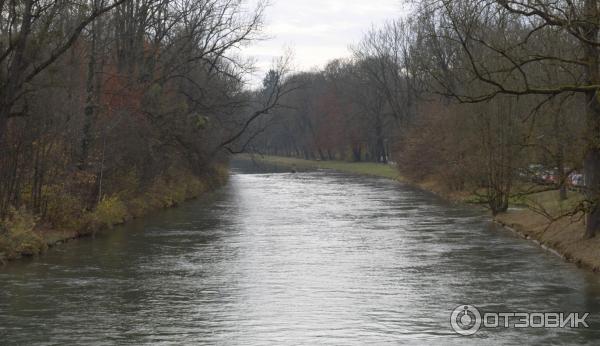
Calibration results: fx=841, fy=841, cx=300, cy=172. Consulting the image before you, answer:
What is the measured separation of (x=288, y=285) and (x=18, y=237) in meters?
9.32

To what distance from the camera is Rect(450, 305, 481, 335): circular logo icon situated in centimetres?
1554

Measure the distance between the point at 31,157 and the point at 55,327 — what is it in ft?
44.8

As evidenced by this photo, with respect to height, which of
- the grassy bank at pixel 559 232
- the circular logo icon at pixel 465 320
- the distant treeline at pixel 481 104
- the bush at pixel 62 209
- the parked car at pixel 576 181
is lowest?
the circular logo icon at pixel 465 320

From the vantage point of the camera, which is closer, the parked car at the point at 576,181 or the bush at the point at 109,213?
the parked car at the point at 576,181

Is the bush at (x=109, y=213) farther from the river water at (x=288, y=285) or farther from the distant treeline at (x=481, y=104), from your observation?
the distant treeline at (x=481, y=104)

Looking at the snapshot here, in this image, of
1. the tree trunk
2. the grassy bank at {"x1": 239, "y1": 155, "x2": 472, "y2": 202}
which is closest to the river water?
the tree trunk

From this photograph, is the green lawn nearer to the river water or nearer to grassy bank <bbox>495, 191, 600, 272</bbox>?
grassy bank <bbox>495, 191, 600, 272</bbox>

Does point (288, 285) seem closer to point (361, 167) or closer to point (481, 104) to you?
point (481, 104)

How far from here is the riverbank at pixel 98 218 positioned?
2506 cm

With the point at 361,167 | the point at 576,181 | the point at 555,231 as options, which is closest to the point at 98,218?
the point at 555,231

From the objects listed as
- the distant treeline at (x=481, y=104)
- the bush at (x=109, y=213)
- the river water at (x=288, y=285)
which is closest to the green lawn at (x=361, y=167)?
the distant treeline at (x=481, y=104)

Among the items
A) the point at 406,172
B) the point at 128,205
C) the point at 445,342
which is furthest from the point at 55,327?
the point at 406,172

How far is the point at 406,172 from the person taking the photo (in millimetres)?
70188

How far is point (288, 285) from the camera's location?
2073 centimetres
